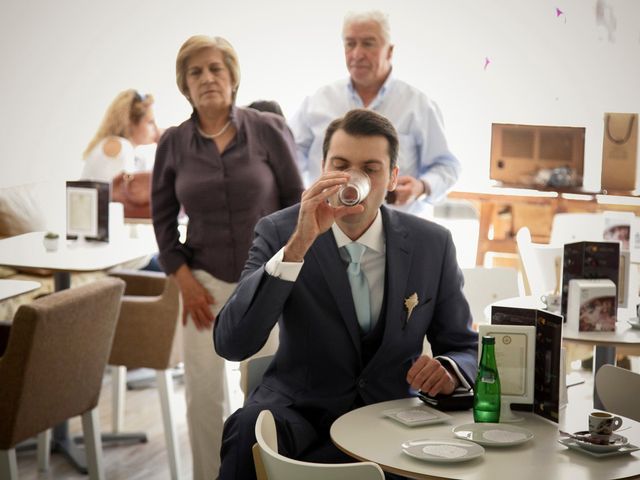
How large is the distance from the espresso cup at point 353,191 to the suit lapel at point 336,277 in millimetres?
250

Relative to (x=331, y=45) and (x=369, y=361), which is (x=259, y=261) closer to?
(x=369, y=361)

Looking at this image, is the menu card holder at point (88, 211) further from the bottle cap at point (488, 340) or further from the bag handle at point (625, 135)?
the bottle cap at point (488, 340)

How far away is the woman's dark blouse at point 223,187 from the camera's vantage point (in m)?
3.55

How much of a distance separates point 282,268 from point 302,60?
2.87 m

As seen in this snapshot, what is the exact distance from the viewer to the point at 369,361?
8.18ft

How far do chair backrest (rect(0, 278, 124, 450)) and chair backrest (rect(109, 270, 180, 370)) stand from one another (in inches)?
21.9

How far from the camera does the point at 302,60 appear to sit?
506 cm

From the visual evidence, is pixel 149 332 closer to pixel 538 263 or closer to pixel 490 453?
pixel 538 263

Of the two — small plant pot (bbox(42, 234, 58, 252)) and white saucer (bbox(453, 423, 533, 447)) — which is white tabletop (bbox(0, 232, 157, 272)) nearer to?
small plant pot (bbox(42, 234, 58, 252))

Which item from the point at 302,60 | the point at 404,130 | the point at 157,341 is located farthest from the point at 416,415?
the point at 302,60

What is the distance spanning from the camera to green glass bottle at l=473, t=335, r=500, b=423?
2164 millimetres

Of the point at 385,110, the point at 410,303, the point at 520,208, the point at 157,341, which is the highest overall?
the point at 385,110

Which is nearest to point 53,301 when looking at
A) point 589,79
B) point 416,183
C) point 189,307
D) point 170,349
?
point 189,307

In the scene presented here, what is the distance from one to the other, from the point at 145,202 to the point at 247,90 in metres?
0.86
